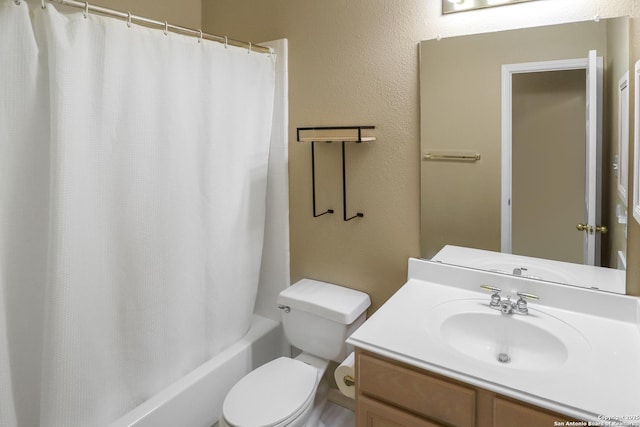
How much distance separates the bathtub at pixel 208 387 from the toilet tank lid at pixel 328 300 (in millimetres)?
Answer: 310

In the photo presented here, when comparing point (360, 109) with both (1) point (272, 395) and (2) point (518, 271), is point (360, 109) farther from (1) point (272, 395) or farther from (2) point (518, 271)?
(1) point (272, 395)

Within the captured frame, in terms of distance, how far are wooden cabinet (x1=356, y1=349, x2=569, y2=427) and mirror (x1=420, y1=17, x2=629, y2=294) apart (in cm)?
68

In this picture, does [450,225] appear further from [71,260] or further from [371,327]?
[71,260]

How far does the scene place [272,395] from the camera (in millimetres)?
1765

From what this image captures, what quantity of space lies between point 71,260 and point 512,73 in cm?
172

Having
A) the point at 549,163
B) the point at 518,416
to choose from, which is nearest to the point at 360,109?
the point at 549,163

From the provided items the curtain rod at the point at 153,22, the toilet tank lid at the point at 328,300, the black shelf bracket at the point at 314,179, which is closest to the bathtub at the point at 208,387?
the toilet tank lid at the point at 328,300

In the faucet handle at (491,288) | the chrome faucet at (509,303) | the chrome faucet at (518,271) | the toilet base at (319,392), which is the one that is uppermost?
the chrome faucet at (518,271)

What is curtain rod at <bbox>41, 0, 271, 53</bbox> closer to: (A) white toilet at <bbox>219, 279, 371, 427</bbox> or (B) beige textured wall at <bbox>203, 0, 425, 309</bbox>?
(B) beige textured wall at <bbox>203, 0, 425, 309</bbox>

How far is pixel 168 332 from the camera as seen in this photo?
1855mm

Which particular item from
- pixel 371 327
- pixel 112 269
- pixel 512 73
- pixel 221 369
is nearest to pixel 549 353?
pixel 371 327

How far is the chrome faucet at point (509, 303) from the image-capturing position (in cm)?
155

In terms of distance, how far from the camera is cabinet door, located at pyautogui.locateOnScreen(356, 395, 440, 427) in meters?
1.32

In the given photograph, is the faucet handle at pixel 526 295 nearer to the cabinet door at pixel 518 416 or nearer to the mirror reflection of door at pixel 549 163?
the mirror reflection of door at pixel 549 163
